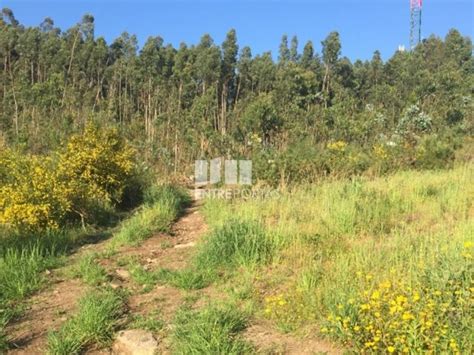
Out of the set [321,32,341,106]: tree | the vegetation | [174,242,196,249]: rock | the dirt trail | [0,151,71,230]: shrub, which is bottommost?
the dirt trail

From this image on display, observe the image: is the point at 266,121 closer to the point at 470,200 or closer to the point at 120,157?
the point at 120,157

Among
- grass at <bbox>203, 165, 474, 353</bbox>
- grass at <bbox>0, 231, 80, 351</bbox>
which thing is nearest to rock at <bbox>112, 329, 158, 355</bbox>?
grass at <bbox>0, 231, 80, 351</bbox>

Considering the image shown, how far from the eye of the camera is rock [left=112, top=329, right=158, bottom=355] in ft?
8.55

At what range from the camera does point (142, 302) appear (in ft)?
10.7

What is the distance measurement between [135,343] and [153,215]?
117 inches

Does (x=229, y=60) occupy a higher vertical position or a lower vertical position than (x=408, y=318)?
higher

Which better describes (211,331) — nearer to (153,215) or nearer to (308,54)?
(153,215)

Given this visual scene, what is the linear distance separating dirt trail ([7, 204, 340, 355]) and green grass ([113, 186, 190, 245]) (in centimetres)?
16

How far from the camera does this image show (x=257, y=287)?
131 inches
